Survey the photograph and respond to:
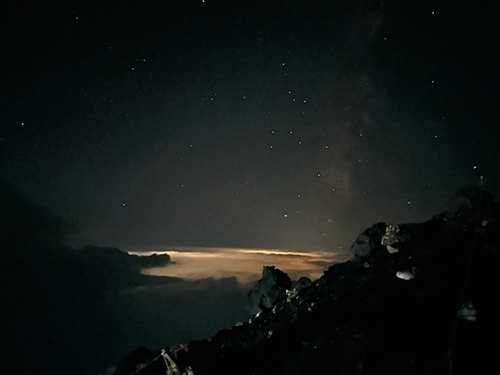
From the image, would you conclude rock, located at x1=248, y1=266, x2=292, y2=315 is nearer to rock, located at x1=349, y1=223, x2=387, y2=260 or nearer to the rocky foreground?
the rocky foreground

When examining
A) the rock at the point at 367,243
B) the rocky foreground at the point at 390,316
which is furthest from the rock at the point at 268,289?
the rock at the point at 367,243

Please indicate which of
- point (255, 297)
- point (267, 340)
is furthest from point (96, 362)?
point (267, 340)

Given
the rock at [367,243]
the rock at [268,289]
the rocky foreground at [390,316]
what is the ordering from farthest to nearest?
the rock at [268,289] < the rock at [367,243] < the rocky foreground at [390,316]

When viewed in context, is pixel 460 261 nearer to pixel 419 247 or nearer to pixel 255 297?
pixel 419 247

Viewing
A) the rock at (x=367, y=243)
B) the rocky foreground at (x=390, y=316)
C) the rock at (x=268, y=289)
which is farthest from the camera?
the rock at (x=268, y=289)

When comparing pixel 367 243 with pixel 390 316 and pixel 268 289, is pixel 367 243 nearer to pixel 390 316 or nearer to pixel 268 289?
pixel 390 316

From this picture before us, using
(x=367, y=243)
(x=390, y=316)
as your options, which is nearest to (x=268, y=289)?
(x=367, y=243)

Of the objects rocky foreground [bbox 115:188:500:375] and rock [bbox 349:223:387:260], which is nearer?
rocky foreground [bbox 115:188:500:375]

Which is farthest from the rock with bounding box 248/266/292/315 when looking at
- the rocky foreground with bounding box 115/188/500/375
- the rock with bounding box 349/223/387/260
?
the rock with bounding box 349/223/387/260

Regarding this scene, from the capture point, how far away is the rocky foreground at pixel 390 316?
8594 millimetres

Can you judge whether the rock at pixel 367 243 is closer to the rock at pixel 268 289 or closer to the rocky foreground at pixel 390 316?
the rocky foreground at pixel 390 316

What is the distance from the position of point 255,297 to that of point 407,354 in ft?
46.3

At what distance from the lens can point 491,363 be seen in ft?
25.9

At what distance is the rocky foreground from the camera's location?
28.2ft
